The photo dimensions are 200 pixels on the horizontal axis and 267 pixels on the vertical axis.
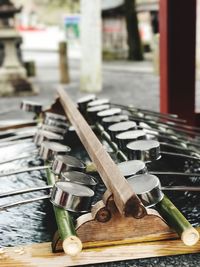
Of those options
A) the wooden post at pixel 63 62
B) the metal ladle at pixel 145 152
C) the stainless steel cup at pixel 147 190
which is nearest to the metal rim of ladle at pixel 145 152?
the metal ladle at pixel 145 152

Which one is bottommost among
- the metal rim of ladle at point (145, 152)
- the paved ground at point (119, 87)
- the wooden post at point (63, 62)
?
the paved ground at point (119, 87)

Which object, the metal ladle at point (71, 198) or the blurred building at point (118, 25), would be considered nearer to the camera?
the metal ladle at point (71, 198)

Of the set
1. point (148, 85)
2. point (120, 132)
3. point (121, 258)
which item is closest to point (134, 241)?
point (121, 258)

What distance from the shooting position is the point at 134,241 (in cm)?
144

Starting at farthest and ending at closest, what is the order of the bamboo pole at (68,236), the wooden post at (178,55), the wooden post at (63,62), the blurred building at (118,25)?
the blurred building at (118,25) → the wooden post at (63,62) → the wooden post at (178,55) → the bamboo pole at (68,236)

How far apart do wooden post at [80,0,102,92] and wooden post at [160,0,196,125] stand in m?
6.68

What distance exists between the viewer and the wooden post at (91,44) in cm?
1010

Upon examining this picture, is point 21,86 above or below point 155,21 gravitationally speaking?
below

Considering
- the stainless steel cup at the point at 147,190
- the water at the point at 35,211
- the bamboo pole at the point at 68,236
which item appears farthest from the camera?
the water at the point at 35,211

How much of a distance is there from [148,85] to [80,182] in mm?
10462

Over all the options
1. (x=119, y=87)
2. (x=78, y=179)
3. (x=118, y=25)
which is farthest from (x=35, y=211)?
(x=118, y=25)

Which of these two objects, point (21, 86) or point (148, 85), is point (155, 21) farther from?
point (21, 86)

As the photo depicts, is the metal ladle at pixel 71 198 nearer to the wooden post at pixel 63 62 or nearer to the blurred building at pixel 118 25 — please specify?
the wooden post at pixel 63 62

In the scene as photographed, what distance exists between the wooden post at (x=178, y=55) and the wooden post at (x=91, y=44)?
21.9ft
